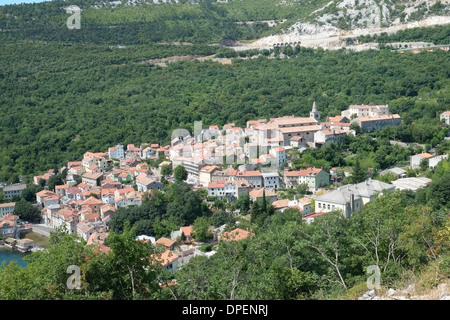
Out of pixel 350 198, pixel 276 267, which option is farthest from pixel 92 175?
pixel 276 267

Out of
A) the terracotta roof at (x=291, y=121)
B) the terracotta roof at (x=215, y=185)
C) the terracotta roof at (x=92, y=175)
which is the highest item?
the terracotta roof at (x=291, y=121)

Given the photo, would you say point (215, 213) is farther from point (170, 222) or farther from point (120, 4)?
point (120, 4)

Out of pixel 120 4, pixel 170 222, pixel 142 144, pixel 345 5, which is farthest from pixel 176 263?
pixel 120 4

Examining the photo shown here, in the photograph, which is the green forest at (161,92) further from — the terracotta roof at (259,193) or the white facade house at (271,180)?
the terracotta roof at (259,193)

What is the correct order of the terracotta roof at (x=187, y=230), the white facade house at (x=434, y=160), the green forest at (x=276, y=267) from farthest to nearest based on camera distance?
the white facade house at (x=434, y=160)
the terracotta roof at (x=187, y=230)
the green forest at (x=276, y=267)

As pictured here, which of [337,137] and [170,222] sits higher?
[337,137]

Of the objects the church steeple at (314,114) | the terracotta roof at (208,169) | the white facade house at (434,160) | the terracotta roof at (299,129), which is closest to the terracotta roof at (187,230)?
the terracotta roof at (208,169)

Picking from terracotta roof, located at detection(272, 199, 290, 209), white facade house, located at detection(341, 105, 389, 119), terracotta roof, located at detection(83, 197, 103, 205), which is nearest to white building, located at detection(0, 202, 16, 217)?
terracotta roof, located at detection(83, 197, 103, 205)

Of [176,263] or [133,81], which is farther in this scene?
[133,81]
